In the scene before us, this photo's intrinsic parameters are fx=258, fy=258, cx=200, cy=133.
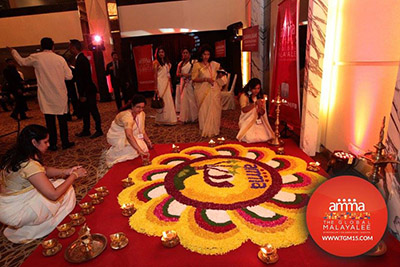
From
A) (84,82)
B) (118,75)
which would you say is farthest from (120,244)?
(118,75)

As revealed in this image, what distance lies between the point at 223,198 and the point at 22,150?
1.58m

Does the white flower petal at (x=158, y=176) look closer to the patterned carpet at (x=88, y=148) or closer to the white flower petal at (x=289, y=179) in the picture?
the patterned carpet at (x=88, y=148)

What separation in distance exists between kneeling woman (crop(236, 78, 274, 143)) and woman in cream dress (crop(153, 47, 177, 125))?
1817 mm

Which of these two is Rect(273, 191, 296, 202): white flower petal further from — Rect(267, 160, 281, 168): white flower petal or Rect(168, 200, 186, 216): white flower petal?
Rect(168, 200, 186, 216): white flower petal

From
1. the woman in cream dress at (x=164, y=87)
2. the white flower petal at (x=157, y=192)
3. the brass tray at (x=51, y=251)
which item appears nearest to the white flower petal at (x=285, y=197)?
the white flower petal at (x=157, y=192)

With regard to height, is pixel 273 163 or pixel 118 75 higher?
pixel 118 75

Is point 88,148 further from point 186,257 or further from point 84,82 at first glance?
point 186,257

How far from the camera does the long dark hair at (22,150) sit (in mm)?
1795

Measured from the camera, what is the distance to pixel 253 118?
12.1 feet

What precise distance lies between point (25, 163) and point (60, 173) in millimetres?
401

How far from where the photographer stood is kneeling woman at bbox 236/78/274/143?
3623mm

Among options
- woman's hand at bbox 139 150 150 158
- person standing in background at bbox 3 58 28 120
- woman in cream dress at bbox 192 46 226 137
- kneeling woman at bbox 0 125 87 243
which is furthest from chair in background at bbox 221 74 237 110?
person standing in background at bbox 3 58 28 120

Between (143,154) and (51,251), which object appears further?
(143,154)

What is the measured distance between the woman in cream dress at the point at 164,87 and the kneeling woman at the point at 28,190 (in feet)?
10.4
